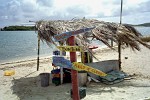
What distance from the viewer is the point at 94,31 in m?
9.95

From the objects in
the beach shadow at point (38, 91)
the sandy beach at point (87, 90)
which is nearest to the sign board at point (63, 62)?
the sandy beach at point (87, 90)

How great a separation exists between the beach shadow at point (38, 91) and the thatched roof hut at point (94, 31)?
5.61 ft

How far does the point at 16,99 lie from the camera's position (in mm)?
8453

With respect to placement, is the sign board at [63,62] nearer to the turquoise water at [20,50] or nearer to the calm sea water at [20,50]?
the calm sea water at [20,50]

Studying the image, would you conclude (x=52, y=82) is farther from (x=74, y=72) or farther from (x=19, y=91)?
(x=74, y=72)

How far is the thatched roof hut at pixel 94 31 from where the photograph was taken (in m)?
9.82

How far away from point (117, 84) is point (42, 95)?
9.16 ft

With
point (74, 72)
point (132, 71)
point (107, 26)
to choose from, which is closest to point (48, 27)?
point (107, 26)

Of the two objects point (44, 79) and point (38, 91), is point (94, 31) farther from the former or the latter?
point (38, 91)

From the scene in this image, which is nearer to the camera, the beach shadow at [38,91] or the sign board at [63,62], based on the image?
the sign board at [63,62]

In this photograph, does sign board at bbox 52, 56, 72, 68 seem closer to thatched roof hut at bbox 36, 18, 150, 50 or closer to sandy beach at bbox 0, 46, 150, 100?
sandy beach at bbox 0, 46, 150, 100

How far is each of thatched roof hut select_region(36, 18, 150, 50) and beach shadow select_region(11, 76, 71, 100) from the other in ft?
5.61

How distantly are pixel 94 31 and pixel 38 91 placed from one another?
10.0 ft

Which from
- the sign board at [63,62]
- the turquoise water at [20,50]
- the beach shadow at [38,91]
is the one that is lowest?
the beach shadow at [38,91]
